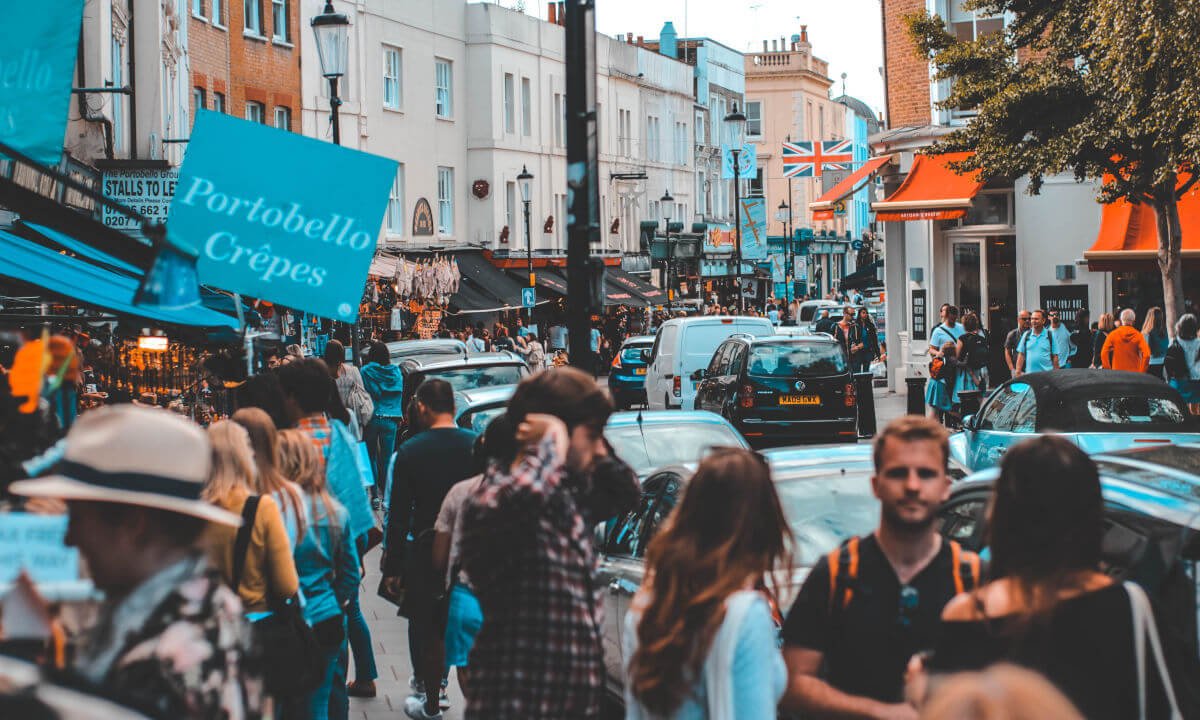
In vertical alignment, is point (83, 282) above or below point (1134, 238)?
below

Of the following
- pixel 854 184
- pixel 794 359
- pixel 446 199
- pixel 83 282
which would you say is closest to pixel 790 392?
pixel 794 359

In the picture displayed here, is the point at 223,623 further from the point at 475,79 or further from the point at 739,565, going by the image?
the point at 475,79

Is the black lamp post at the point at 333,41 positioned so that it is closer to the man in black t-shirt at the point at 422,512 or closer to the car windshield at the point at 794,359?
the car windshield at the point at 794,359

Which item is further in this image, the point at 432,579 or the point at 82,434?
the point at 432,579

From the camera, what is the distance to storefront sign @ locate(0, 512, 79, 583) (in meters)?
3.27

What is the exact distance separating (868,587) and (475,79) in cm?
4335

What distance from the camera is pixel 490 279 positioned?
44.1m

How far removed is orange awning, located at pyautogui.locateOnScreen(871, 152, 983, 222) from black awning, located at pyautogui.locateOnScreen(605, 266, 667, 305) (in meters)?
20.4

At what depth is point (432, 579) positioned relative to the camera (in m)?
7.52

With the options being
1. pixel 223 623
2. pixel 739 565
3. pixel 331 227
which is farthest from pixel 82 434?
pixel 331 227

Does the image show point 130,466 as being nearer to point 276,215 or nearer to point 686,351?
point 276,215

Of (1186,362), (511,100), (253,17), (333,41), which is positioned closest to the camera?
(1186,362)

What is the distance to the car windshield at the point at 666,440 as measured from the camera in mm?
11312

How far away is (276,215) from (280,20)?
1175 inches
